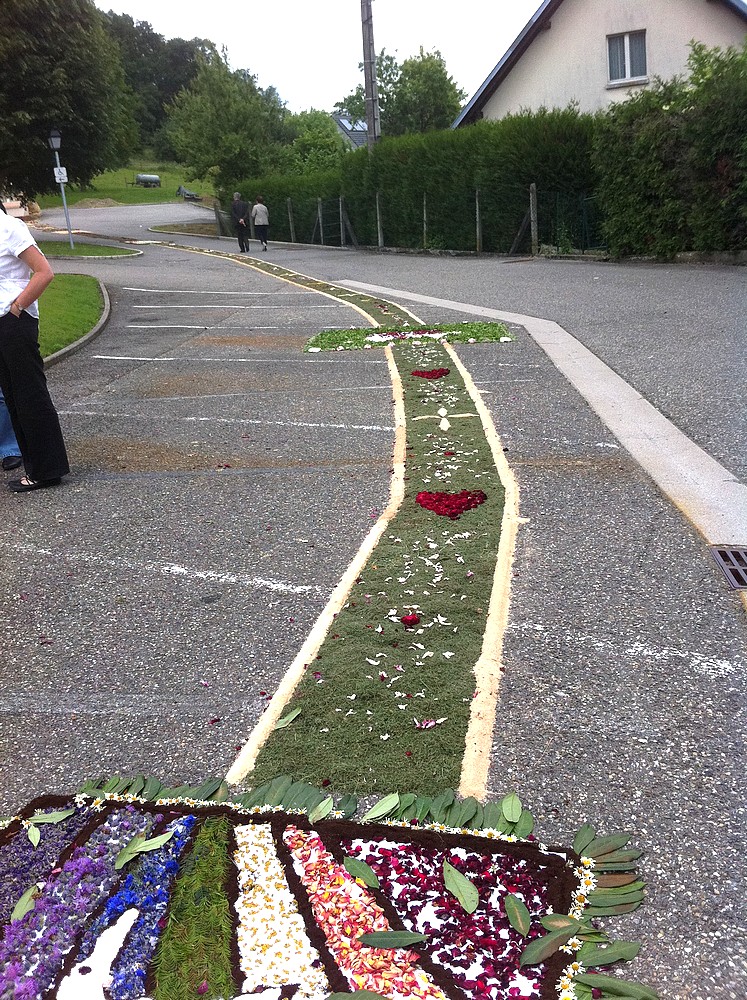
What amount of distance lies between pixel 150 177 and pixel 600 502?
8676cm

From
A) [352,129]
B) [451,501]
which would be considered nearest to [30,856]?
[451,501]

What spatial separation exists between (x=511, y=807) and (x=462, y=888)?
0.36m

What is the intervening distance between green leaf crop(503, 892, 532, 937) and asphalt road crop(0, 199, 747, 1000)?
9.3 inches

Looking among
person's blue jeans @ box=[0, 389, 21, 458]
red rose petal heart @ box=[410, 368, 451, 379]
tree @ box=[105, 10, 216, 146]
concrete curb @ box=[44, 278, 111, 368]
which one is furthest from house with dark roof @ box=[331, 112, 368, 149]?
person's blue jeans @ box=[0, 389, 21, 458]

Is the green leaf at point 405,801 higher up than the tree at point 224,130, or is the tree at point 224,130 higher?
the tree at point 224,130

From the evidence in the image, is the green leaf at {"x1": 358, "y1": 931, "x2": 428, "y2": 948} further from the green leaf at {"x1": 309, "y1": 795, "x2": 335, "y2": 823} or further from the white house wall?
the white house wall

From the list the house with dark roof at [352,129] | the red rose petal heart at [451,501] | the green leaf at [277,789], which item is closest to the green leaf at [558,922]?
the green leaf at [277,789]

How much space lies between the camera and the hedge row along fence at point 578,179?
17.2 meters

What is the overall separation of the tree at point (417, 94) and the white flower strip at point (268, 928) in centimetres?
6600

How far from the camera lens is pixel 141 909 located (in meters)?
2.43

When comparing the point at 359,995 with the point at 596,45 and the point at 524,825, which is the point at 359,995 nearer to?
the point at 524,825

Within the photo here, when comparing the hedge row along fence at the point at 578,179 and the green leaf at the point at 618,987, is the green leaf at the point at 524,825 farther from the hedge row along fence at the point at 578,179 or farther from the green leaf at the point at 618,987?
the hedge row along fence at the point at 578,179

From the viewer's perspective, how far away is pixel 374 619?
3910 mm

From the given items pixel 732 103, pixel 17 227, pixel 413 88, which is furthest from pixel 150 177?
pixel 17 227
